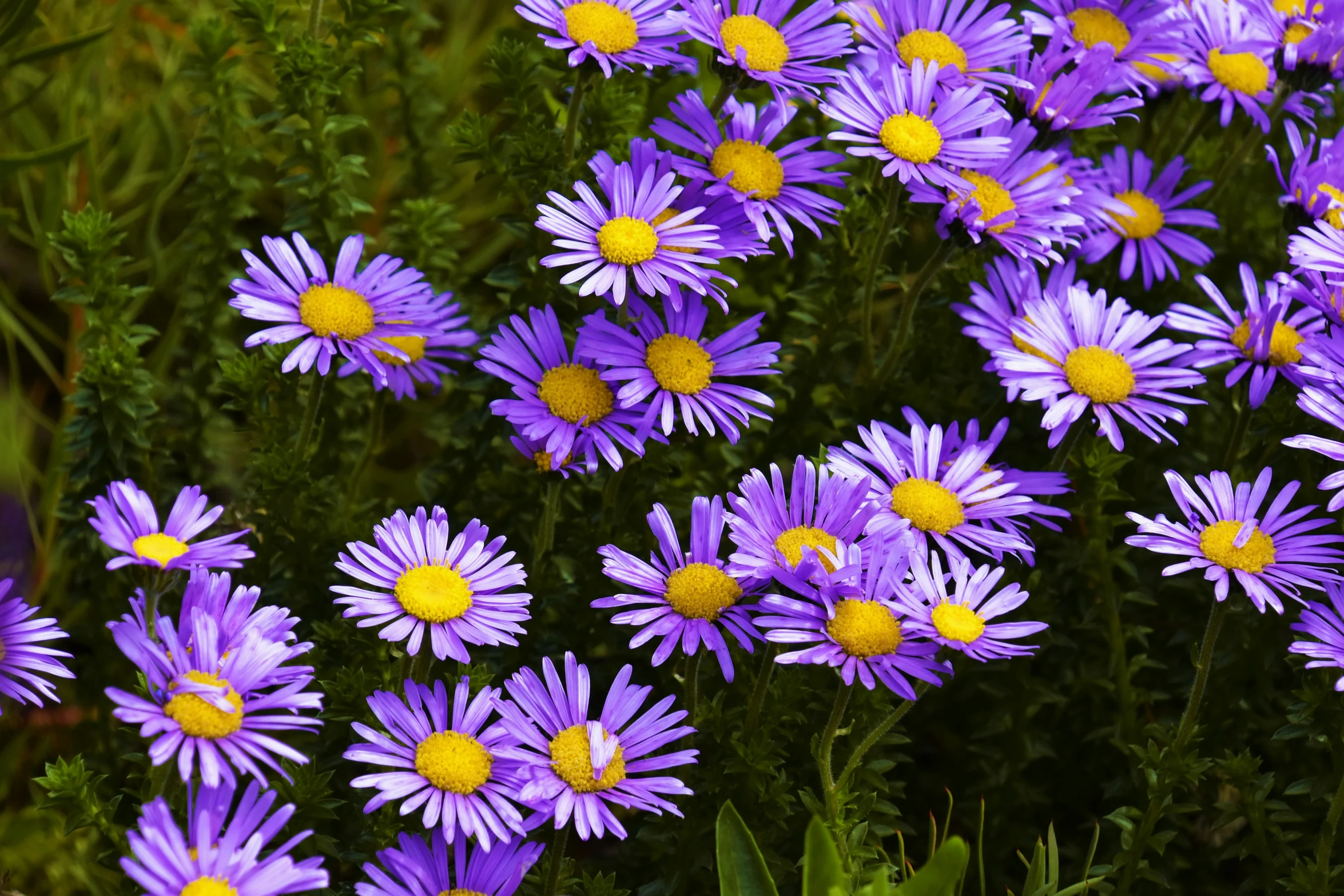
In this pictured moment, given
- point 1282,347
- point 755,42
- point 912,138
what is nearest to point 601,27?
point 755,42

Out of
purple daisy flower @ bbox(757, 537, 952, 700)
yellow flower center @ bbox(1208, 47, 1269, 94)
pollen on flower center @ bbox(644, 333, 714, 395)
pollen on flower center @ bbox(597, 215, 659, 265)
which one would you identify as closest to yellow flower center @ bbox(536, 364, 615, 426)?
pollen on flower center @ bbox(644, 333, 714, 395)

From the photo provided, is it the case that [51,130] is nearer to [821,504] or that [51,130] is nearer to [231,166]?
[231,166]

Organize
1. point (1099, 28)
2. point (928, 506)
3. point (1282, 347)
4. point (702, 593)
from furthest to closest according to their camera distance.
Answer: point (1099, 28), point (1282, 347), point (928, 506), point (702, 593)

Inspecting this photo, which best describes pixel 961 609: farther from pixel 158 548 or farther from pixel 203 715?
pixel 158 548

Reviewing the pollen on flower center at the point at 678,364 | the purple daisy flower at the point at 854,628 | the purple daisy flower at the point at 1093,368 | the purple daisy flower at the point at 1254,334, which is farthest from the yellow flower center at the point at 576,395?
the purple daisy flower at the point at 1254,334

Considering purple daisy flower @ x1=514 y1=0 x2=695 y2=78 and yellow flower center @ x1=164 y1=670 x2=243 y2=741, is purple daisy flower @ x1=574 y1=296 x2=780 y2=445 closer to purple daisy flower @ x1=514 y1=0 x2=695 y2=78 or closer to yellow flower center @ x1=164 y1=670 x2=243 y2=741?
purple daisy flower @ x1=514 y1=0 x2=695 y2=78

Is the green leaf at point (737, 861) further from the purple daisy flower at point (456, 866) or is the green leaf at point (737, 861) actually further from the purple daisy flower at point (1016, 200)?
the purple daisy flower at point (1016, 200)

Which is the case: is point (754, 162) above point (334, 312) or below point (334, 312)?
above
